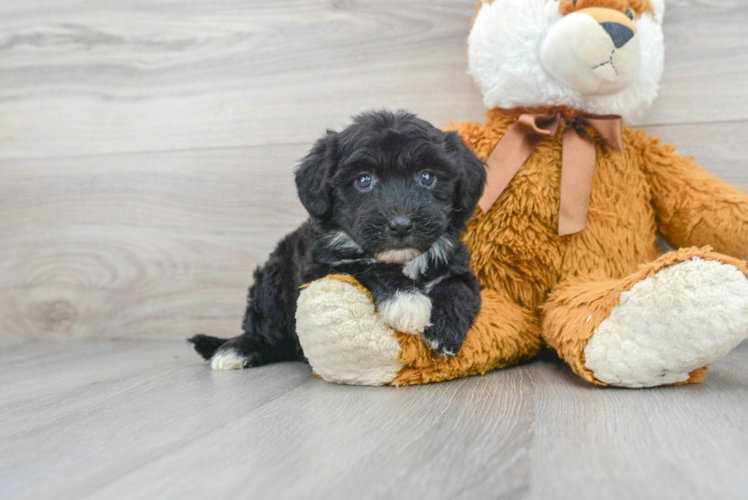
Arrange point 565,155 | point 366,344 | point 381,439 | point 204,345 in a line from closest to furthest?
point 381,439 → point 366,344 → point 565,155 → point 204,345

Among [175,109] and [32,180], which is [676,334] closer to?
[175,109]

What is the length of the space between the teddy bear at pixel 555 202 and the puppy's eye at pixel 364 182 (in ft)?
0.70

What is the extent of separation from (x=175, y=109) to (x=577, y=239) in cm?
160

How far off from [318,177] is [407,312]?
1.28 feet

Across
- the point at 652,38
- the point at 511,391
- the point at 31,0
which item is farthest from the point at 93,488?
the point at 31,0

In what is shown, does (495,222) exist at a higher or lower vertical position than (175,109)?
lower

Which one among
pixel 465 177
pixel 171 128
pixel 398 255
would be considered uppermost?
pixel 171 128

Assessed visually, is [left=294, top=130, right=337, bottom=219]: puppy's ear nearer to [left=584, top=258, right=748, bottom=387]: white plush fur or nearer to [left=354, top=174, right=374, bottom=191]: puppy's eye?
[left=354, top=174, right=374, bottom=191]: puppy's eye

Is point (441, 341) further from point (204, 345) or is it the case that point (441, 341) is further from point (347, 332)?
point (204, 345)

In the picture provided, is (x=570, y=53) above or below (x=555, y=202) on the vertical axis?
above

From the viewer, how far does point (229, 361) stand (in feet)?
5.57

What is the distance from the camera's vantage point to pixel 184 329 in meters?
2.31

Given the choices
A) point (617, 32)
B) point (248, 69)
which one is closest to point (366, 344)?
point (617, 32)

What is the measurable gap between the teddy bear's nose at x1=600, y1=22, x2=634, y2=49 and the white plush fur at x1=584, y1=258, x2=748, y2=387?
611mm
